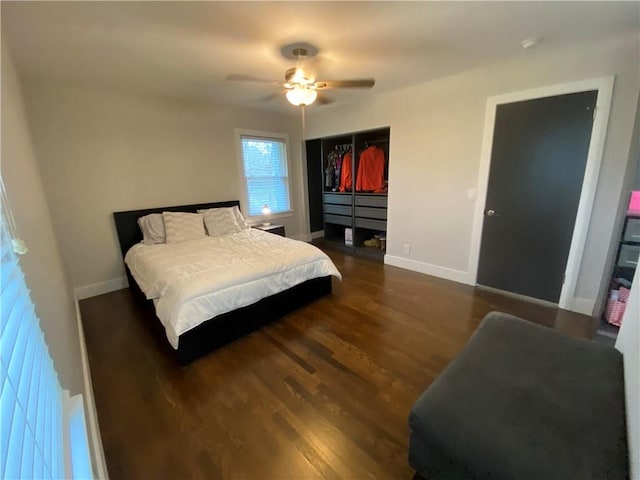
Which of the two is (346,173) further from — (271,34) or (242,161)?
(271,34)

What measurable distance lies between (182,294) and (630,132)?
12.1 feet

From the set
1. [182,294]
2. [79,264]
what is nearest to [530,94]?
[182,294]

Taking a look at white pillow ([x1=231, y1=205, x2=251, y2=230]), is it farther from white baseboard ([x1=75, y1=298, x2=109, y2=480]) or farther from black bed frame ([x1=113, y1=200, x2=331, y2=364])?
white baseboard ([x1=75, y1=298, x2=109, y2=480])

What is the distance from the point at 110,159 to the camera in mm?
3150

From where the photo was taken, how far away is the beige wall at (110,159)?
9.31 feet

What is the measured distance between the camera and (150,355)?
213 cm

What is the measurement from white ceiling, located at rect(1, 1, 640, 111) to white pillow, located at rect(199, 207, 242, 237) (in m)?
1.59

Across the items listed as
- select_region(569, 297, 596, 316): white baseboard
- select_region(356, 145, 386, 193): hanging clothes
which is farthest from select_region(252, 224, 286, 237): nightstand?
select_region(569, 297, 596, 316): white baseboard

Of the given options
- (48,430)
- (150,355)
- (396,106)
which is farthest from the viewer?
(396,106)

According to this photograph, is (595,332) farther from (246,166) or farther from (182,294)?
(246,166)

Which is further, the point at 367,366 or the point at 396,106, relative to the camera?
the point at 396,106

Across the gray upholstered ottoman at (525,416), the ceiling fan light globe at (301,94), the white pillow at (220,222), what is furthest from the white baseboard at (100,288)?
the gray upholstered ottoman at (525,416)

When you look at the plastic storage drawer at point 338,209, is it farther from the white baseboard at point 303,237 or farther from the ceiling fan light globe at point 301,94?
the ceiling fan light globe at point 301,94

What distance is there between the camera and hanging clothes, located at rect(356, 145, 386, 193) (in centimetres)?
406
